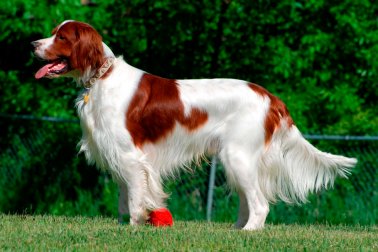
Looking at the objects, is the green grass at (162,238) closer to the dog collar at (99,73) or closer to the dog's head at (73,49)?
the dog collar at (99,73)

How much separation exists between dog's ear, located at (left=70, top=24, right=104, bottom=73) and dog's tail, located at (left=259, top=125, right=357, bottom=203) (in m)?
1.50

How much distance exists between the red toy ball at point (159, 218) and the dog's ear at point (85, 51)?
1207 millimetres

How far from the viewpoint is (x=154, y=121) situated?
6664mm

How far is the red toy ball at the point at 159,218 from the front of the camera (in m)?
6.71

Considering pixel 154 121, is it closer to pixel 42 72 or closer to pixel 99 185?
pixel 42 72

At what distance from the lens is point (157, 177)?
674 cm

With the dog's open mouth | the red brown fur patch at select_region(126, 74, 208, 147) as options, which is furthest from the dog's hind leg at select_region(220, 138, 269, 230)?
the dog's open mouth

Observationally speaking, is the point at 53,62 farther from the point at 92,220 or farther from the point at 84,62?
the point at 92,220

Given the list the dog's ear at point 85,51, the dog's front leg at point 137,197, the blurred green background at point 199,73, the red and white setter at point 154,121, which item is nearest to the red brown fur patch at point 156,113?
the red and white setter at point 154,121

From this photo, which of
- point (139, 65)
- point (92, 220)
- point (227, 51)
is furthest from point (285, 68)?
point (92, 220)

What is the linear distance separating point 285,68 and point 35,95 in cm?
288

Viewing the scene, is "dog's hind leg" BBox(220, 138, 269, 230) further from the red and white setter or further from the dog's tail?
the dog's tail

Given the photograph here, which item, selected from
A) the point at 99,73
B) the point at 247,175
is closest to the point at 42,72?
the point at 99,73

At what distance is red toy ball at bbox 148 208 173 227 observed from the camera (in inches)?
264
